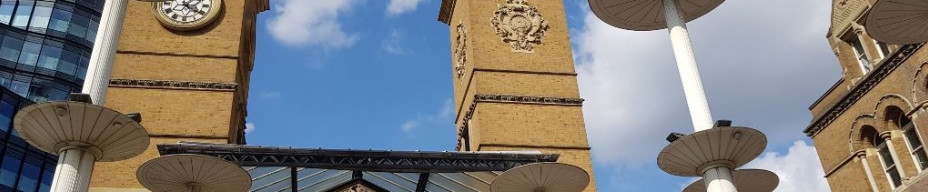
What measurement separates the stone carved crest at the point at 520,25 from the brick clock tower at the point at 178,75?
7.30m

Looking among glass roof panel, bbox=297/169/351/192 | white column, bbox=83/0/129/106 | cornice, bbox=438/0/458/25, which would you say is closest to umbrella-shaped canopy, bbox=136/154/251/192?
white column, bbox=83/0/129/106

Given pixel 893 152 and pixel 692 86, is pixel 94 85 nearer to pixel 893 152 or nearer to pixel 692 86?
pixel 692 86

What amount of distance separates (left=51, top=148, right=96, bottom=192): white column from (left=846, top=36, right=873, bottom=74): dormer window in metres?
21.3

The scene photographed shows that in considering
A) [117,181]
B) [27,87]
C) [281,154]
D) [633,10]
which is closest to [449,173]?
[281,154]

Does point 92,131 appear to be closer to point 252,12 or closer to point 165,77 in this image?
point 165,77

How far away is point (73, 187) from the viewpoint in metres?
11.2

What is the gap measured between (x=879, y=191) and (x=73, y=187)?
20.6m

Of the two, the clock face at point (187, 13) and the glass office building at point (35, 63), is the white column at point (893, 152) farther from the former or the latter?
the glass office building at point (35, 63)

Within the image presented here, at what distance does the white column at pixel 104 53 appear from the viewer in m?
12.2

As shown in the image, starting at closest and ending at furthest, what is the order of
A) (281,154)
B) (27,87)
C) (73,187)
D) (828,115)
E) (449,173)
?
(73,187) → (281,154) → (449,173) → (828,115) → (27,87)

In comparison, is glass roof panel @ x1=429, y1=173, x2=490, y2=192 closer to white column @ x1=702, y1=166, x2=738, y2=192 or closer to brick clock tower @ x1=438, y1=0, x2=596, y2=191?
brick clock tower @ x1=438, y1=0, x2=596, y2=191

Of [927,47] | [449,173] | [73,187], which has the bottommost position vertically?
[73,187]

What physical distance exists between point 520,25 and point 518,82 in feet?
6.81

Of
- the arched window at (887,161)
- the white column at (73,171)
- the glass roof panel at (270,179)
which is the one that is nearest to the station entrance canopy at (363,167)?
the glass roof panel at (270,179)
